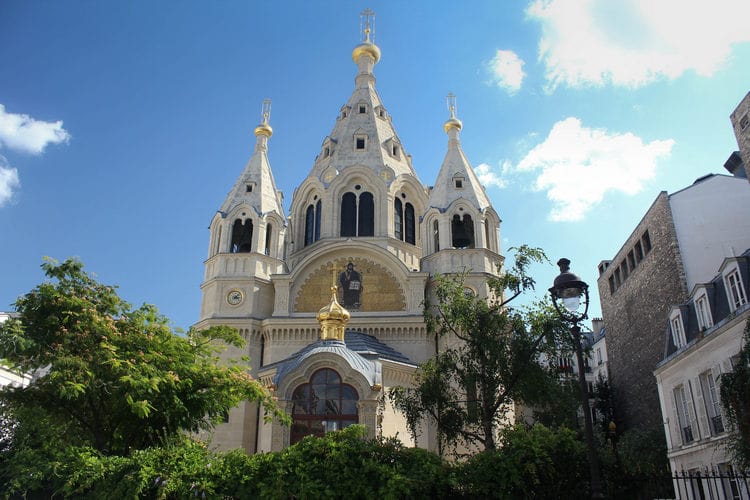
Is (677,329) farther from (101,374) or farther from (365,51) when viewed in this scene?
(365,51)

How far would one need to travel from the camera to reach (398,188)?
3456 cm

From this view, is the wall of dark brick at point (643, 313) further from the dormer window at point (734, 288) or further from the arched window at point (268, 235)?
the arched window at point (268, 235)

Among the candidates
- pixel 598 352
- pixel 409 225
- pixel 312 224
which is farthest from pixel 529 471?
pixel 598 352

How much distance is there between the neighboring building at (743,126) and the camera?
795 inches

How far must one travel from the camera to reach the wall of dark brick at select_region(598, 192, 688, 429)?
25.0 meters

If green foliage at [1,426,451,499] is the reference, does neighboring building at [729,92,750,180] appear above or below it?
above

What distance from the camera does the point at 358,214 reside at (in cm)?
3397

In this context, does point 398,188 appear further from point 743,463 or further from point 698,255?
point 743,463

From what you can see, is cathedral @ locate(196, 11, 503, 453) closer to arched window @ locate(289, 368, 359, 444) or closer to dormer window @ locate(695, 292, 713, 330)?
arched window @ locate(289, 368, 359, 444)

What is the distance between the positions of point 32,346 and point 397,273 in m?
18.3

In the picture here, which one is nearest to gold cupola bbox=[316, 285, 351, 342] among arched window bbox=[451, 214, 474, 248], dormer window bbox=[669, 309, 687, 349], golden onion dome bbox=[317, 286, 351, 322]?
golden onion dome bbox=[317, 286, 351, 322]

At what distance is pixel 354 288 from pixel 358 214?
5.70m

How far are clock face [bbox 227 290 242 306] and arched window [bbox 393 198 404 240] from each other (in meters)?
8.96

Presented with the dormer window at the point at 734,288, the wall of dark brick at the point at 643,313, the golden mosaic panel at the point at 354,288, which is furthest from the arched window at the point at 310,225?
the dormer window at the point at 734,288
